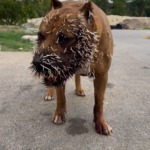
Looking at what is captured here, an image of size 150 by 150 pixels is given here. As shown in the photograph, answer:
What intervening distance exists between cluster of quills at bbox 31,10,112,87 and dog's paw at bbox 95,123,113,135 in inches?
37.8

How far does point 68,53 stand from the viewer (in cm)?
192

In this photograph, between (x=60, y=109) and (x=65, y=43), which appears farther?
(x=60, y=109)

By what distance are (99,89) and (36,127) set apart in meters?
0.97

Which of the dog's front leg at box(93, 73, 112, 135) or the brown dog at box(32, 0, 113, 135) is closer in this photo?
the brown dog at box(32, 0, 113, 135)

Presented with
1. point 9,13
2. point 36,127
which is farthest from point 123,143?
point 9,13

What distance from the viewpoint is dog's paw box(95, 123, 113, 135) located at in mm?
2480

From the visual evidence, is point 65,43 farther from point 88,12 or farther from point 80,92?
point 80,92

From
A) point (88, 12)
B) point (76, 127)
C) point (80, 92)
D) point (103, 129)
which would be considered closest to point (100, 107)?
point (103, 129)

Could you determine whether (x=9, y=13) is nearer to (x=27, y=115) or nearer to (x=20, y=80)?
(x=20, y=80)

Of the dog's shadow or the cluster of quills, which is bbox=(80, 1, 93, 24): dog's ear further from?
the dog's shadow

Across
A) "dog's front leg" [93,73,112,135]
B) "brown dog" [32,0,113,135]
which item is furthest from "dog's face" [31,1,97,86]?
"dog's front leg" [93,73,112,135]

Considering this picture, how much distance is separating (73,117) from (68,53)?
1288 mm

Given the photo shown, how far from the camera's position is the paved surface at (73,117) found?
2291 millimetres

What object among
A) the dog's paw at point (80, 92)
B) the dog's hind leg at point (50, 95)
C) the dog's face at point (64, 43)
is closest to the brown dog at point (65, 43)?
the dog's face at point (64, 43)
